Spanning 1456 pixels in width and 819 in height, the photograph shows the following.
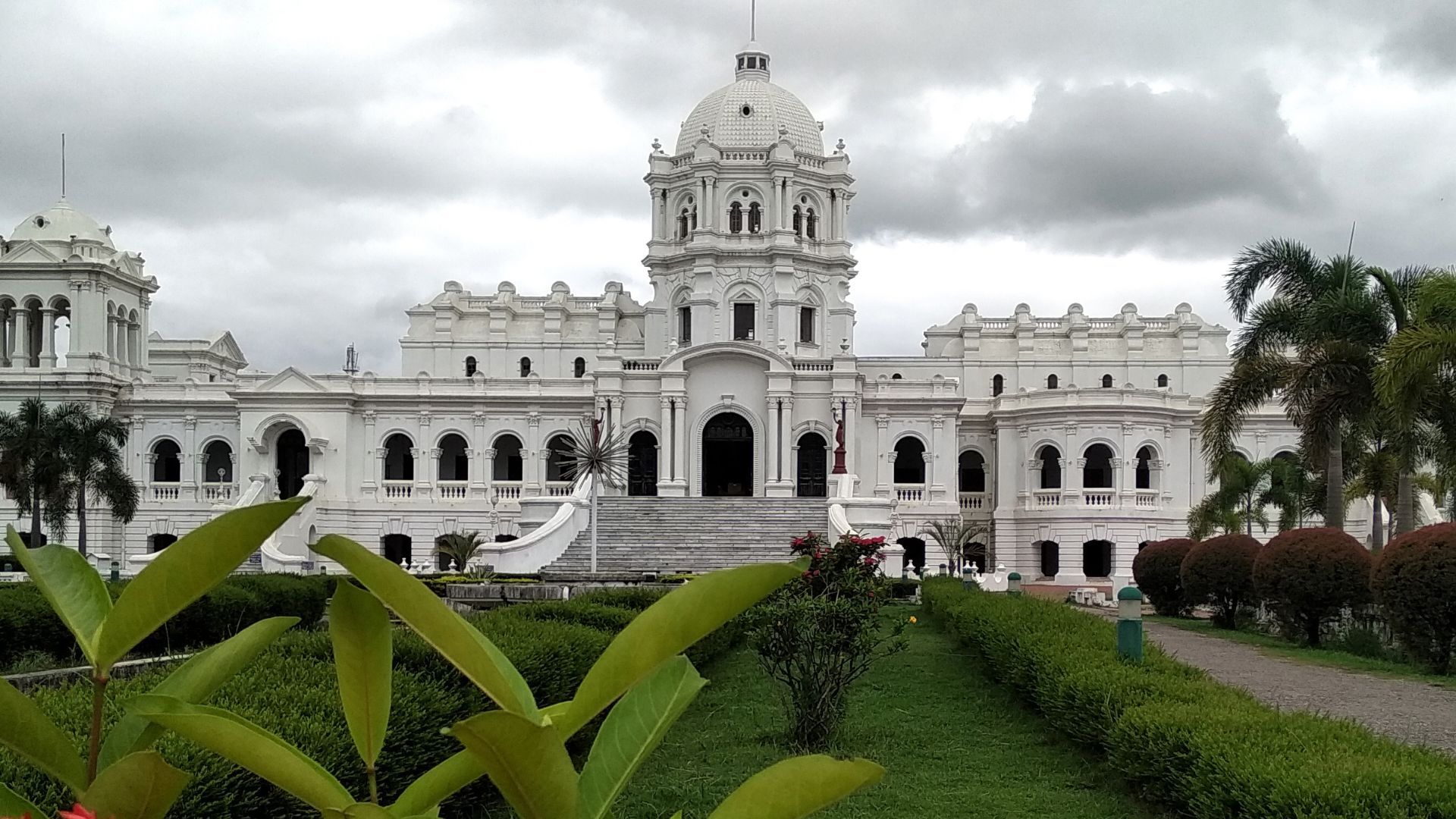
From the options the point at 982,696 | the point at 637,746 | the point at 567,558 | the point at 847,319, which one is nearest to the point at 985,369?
the point at 847,319

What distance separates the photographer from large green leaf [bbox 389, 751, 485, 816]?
186 centimetres

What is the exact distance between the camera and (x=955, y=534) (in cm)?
4259

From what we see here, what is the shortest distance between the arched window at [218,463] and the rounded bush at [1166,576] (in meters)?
34.2

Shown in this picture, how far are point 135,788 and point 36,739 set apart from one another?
0.17m

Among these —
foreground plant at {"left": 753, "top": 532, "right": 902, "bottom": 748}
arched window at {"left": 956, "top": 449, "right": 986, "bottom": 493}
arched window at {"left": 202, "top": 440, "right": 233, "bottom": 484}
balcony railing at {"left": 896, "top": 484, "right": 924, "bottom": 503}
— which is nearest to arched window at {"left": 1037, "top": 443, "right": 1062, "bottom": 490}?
arched window at {"left": 956, "top": 449, "right": 986, "bottom": 493}

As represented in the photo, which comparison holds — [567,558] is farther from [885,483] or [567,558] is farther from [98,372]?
[98,372]

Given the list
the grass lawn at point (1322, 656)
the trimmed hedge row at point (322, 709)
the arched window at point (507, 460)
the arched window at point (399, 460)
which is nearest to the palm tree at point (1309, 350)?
the grass lawn at point (1322, 656)

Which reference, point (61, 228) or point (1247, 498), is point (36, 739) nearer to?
point (1247, 498)

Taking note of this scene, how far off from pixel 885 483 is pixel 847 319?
7.76 metres

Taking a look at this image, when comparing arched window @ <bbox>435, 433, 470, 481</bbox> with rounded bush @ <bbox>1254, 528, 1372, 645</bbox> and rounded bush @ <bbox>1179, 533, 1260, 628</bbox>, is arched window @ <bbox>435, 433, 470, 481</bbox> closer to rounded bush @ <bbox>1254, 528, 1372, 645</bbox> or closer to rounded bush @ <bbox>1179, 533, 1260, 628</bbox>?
rounded bush @ <bbox>1179, 533, 1260, 628</bbox>

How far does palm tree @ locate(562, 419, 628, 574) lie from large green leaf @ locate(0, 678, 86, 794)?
2999cm

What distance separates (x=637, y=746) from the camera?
1.79m

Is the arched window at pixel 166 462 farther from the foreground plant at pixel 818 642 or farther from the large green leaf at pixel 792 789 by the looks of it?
the large green leaf at pixel 792 789

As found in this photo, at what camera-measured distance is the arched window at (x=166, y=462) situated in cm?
4700
